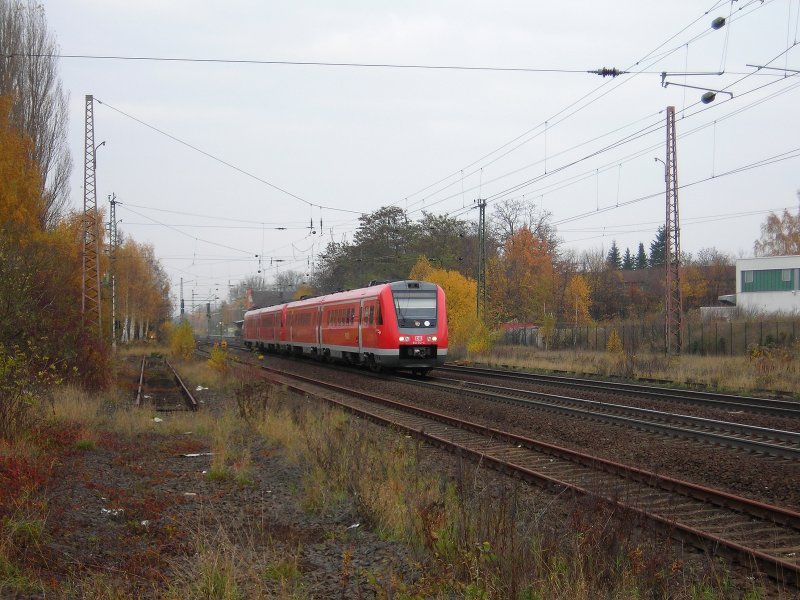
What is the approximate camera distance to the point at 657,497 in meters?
8.45

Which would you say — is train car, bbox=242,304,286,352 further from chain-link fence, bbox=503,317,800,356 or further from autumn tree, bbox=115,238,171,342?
chain-link fence, bbox=503,317,800,356

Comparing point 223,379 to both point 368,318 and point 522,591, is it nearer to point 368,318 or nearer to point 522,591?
point 368,318

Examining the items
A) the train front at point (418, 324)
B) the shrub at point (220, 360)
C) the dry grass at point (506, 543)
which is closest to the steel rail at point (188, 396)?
the shrub at point (220, 360)

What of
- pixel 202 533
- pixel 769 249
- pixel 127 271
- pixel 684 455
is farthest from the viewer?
pixel 769 249

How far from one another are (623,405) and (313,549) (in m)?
12.0

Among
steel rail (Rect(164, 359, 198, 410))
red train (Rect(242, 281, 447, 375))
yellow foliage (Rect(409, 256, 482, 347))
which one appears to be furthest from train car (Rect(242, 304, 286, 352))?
steel rail (Rect(164, 359, 198, 410))

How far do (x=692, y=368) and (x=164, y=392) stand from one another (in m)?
17.6

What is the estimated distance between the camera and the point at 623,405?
56.5 feet

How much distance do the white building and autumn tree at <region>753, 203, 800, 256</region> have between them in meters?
16.7

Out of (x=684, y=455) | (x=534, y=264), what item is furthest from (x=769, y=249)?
(x=684, y=455)

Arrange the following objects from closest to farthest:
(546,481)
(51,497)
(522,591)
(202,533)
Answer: (522,591), (202,533), (51,497), (546,481)

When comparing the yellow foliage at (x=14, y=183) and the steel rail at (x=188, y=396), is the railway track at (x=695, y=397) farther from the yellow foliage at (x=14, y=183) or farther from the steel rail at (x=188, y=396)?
the yellow foliage at (x=14, y=183)

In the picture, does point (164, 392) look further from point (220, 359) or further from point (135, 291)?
point (135, 291)

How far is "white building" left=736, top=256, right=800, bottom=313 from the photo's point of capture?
5438 cm
